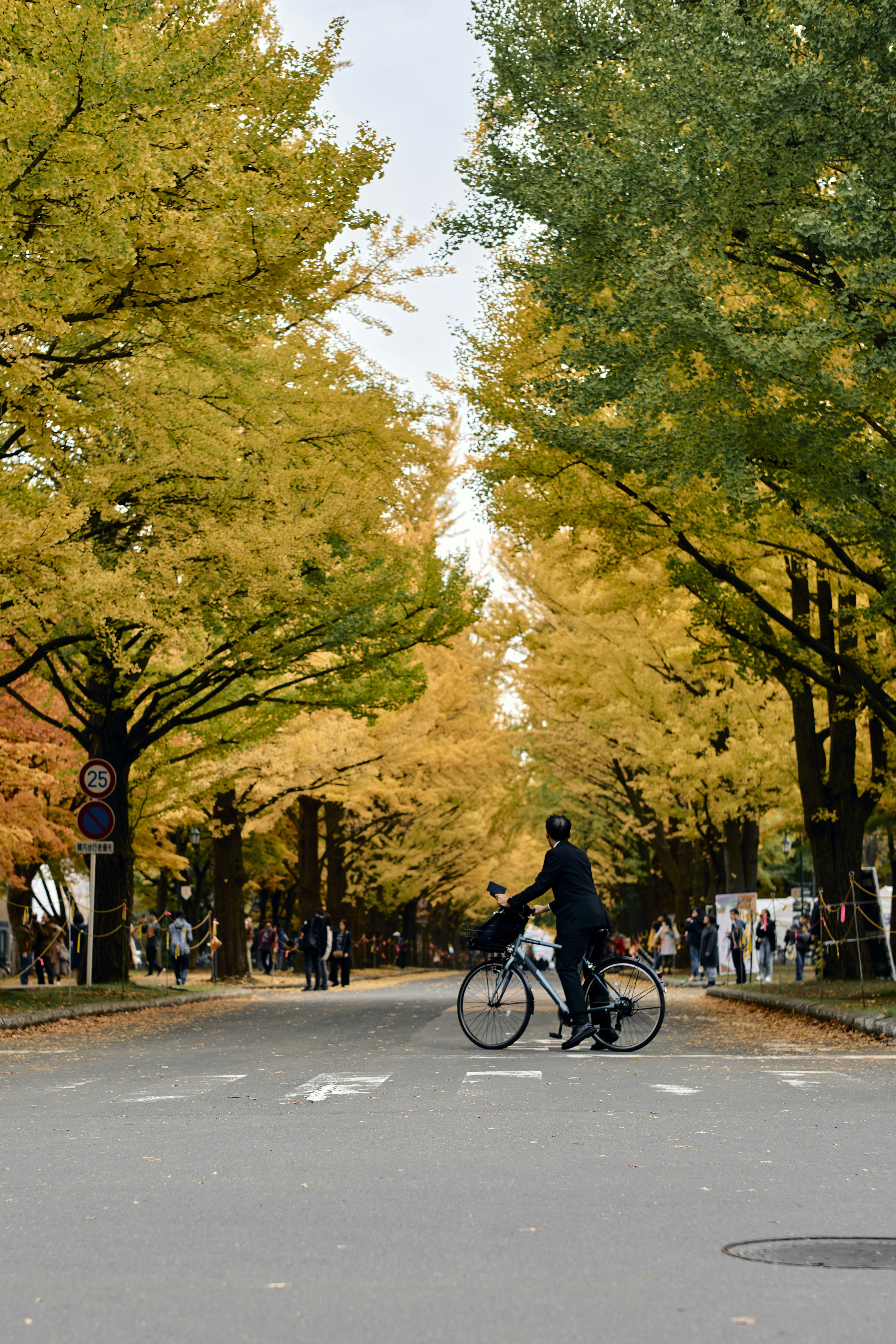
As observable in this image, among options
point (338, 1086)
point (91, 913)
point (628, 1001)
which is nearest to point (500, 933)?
point (628, 1001)

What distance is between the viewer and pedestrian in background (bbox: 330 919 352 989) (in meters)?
34.8

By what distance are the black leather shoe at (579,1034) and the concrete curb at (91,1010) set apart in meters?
6.97

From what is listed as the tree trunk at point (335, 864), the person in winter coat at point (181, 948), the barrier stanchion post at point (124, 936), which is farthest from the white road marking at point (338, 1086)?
the tree trunk at point (335, 864)

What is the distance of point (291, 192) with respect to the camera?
15.2 m

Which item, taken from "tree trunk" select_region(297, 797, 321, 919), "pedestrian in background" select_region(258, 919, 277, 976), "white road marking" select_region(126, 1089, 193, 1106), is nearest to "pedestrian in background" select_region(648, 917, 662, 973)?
"tree trunk" select_region(297, 797, 321, 919)

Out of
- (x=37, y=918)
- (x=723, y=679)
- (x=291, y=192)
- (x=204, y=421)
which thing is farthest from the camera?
(x=37, y=918)

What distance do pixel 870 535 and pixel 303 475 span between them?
7326 mm

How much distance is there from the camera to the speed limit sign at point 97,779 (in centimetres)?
2052

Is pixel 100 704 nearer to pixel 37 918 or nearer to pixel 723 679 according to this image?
pixel 723 679

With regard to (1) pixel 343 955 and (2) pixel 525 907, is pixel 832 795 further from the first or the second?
(1) pixel 343 955

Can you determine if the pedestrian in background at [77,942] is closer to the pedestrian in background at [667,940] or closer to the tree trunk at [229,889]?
the tree trunk at [229,889]

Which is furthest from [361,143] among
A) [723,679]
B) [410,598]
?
[723,679]

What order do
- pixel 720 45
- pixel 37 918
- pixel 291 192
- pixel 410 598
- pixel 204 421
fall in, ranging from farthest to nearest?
pixel 37 918 → pixel 410 598 → pixel 204 421 → pixel 291 192 → pixel 720 45

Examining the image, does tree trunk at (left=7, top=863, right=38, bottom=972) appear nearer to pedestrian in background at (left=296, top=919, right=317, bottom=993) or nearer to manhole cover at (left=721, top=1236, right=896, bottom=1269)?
pedestrian in background at (left=296, top=919, right=317, bottom=993)
